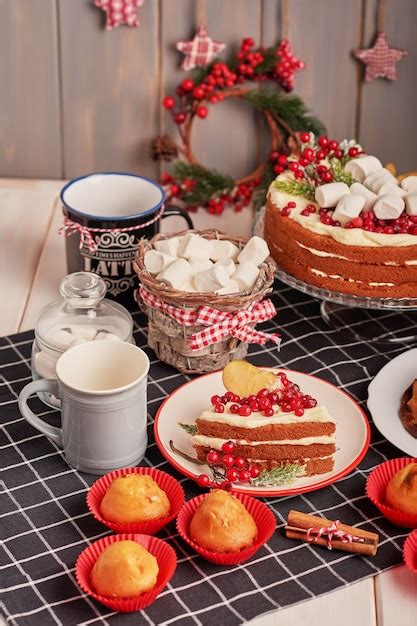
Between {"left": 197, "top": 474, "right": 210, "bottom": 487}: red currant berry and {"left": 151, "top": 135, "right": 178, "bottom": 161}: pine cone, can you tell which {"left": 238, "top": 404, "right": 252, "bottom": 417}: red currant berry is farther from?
{"left": 151, "top": 135, "right": 178, "bottom": 161}: pine cone

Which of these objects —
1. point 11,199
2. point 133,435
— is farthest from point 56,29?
point 133,435

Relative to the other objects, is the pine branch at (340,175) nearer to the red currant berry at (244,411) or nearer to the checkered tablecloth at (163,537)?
the checkered tablecloth at (163,537)

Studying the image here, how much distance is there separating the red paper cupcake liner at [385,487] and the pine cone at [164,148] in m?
0.94

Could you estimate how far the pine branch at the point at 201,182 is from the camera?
206cm

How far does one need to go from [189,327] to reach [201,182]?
0.63 m

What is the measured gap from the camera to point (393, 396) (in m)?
1.51

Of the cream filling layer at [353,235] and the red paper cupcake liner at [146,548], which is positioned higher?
the cream filling layer at [353,235]

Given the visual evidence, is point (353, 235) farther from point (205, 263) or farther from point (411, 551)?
point (411, 551)

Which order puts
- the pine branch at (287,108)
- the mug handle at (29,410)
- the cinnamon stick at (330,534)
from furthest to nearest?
the pine branch at (287,108), the mug handle at (29,410), the cinnamon stick at (330,534)

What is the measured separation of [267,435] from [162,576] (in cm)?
25

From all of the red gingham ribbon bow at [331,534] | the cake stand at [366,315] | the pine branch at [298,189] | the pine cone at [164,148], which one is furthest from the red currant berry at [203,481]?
the pine cone at [164,148]

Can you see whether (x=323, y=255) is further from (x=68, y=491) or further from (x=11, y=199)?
(x=11, y=199)

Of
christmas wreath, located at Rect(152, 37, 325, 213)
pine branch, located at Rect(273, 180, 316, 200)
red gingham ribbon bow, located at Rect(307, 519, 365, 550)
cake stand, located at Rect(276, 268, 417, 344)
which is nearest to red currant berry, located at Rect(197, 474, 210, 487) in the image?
red gingham ribbon bow, located at Rect(307, 519, 365, 550)

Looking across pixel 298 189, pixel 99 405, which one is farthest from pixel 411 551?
pixel 298 189
